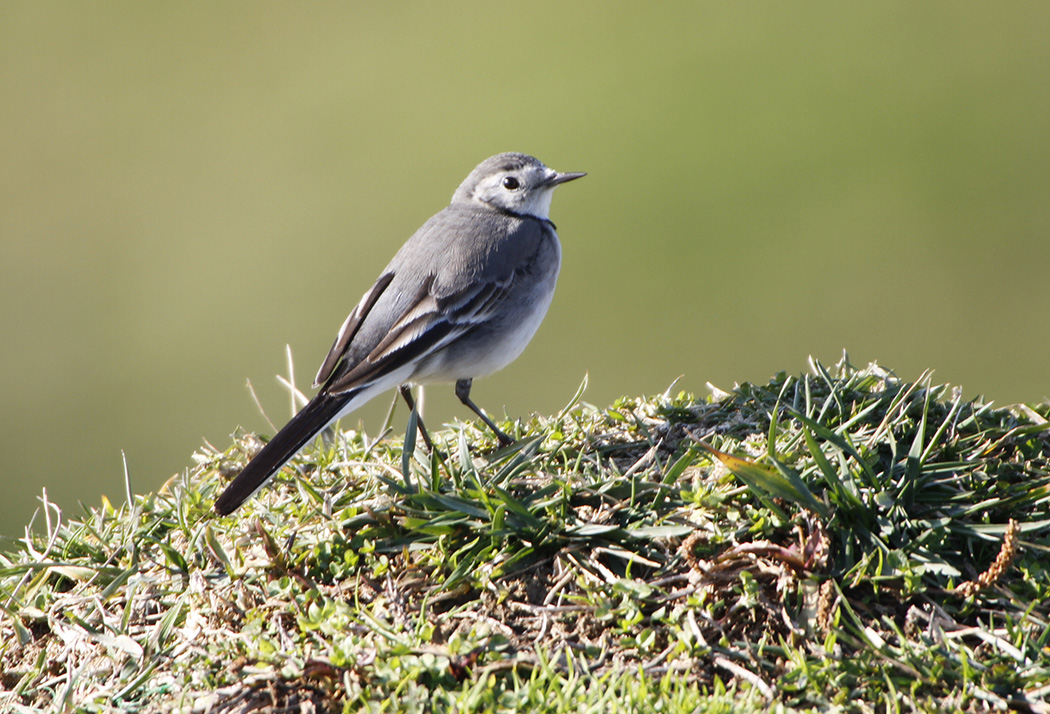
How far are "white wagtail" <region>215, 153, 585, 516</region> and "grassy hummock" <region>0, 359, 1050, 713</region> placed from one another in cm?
86

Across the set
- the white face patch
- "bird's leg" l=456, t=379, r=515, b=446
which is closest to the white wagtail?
"bird's leg" l=456, t=379, r=515, b=446

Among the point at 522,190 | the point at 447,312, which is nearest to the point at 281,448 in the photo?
the point at 447,312

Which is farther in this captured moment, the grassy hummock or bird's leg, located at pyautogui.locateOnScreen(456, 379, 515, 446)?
bird's leg, located at pyautogui.locateOnScreen(456, 379, 515, 446)

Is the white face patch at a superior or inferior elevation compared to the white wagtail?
superior

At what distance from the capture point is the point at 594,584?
2914 mm

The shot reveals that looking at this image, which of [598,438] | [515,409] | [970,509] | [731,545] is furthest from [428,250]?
[515,409]

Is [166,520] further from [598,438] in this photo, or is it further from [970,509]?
[970,509]

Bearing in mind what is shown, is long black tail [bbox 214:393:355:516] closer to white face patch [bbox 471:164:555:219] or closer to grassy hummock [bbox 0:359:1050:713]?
grassy hummock [bbox 0:359:1050:713]

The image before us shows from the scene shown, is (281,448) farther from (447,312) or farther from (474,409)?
(447,312)

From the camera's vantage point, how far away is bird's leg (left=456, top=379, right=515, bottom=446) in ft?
13.6

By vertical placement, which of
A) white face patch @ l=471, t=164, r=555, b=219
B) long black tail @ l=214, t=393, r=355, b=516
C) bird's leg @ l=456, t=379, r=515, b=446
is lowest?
long black tail @ l=214, t=393, r=355, b=516

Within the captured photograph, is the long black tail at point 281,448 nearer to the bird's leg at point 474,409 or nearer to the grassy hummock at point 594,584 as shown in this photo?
the grassy hummock at point 594,584

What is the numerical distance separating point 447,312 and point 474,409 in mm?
497

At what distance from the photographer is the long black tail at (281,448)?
3494mm
